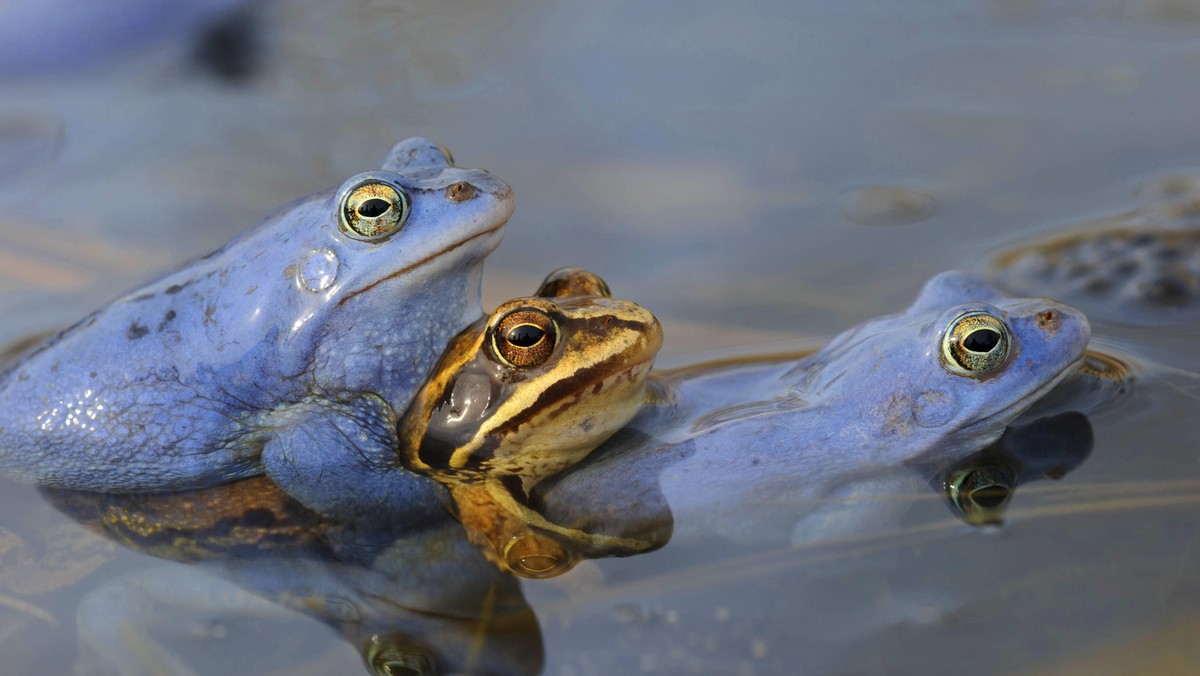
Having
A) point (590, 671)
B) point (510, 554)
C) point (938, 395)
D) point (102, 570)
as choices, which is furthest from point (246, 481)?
point (938, 395)

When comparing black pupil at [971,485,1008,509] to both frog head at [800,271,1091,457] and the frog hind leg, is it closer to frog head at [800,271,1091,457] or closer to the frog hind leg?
frog head at [800,271,1091,457]

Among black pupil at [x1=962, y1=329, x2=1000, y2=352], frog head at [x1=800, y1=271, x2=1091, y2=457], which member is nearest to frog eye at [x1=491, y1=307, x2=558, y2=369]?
frog head at [x1=800, y1=271, x2=1091, y2=457]

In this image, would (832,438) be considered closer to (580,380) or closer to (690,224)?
(580,380)

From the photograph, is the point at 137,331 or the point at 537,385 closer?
the point at 537,385

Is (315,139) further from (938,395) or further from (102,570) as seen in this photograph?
(938,395)

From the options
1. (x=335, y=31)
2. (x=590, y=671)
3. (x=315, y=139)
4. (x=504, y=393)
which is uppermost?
(x=335, y=31)

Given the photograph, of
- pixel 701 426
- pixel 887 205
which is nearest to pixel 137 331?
pixel 701 426

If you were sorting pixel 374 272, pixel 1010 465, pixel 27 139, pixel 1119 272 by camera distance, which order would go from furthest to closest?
pixel 27 139, pixel 1119 272, pixel 1010 465, pixel 374 272
